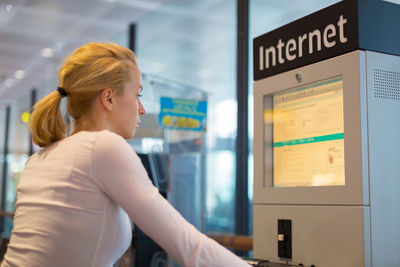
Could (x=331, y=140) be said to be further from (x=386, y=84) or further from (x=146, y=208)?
(x=146, y=208)

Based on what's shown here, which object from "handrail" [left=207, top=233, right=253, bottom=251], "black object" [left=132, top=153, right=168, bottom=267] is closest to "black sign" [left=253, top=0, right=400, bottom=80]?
"handrail" [left=207, top=233, right=253, bottom=251]

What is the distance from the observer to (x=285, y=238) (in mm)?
1959

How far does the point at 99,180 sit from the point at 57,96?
1.05 ft

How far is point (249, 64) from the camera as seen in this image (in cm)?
400

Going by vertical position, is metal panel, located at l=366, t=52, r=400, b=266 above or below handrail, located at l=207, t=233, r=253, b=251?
above

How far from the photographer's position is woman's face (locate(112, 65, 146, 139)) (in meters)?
1.37

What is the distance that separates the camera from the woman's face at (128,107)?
1.37 metres

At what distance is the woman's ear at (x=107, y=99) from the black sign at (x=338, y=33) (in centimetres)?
89

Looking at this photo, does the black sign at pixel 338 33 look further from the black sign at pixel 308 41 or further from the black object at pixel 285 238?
the black object at pixel 285 238

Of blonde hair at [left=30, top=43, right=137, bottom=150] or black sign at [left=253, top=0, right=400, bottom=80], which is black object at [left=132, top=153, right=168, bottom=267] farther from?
blonde hair at [left=30, top=43, right=137, bottom=150]

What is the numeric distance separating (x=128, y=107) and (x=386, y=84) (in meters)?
0.94

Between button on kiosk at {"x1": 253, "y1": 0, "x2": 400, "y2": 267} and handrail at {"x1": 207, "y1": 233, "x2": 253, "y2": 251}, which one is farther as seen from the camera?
handrail at {"x1": 207, "y1": 233, "x2": 253, "y2": 251}

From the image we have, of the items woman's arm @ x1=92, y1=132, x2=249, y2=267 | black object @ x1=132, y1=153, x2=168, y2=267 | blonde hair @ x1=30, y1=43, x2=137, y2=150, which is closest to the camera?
woman's arm @ x1=92, y1=132, x2=249, y2=267

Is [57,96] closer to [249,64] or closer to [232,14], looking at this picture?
[249,64]
